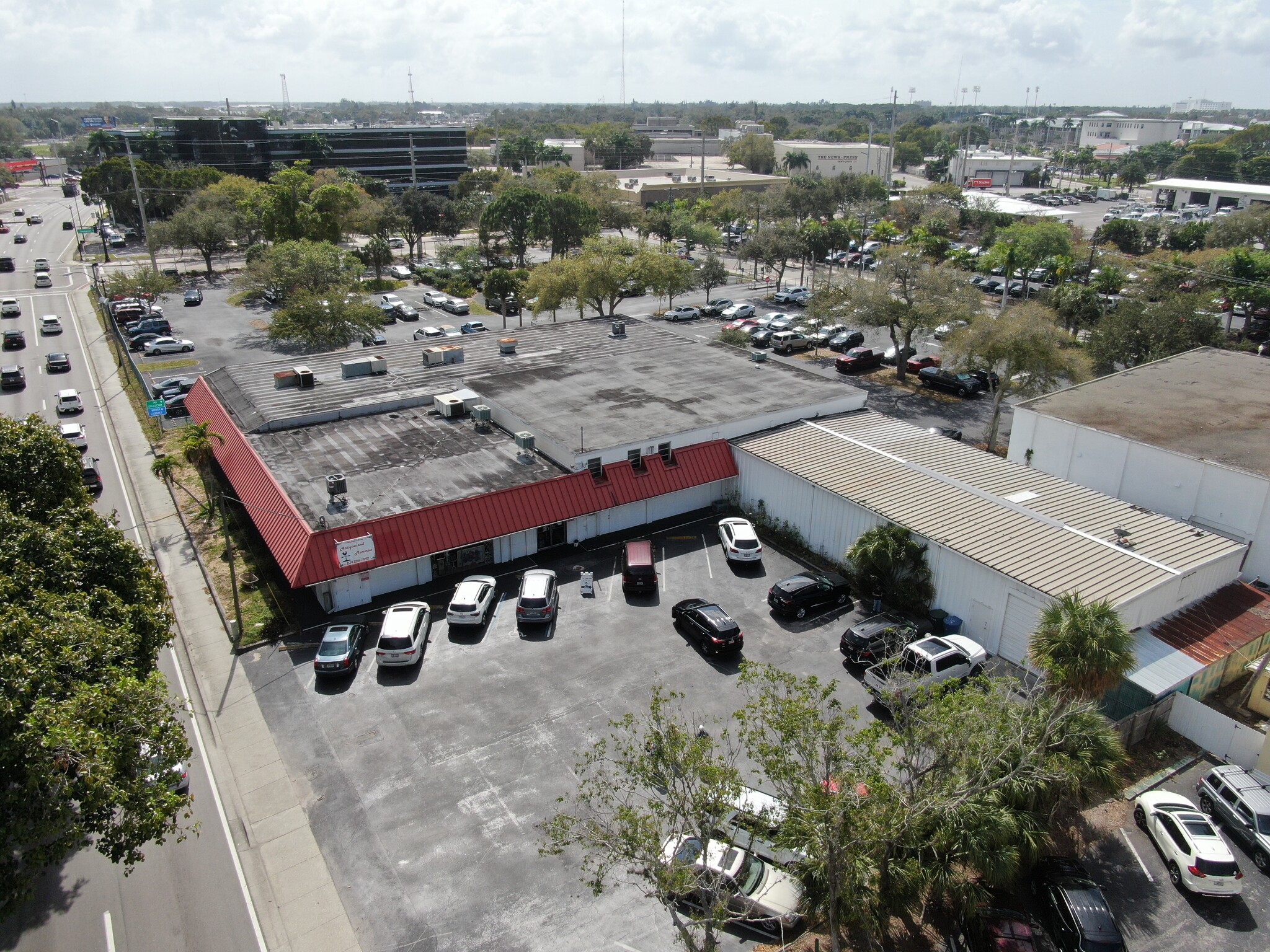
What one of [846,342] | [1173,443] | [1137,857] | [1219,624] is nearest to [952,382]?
[846,342]

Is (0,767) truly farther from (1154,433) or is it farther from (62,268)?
(62,268)

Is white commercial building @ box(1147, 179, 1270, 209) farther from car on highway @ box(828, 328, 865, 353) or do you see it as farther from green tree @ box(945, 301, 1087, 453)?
green tree @ box(945, 301, 1087, 453)

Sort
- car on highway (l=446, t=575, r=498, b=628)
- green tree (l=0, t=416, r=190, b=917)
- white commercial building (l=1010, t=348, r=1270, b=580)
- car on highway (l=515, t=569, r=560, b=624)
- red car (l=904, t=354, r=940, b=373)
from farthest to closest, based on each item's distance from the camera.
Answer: red car (l=904, t=354, r=940, b=373)
white commercial building (l=1010, t=348, r=1270, b=580)
car on highway (l=515, t=569, r=560, b=624)
car on highway (l=446, t=575, r=498, b=628)
green tree (l=0, t=416, r=190, b=917)

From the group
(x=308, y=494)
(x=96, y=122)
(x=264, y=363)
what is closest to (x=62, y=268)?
(x=96, y=122)

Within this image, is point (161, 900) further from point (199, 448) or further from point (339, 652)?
point (199, 448)

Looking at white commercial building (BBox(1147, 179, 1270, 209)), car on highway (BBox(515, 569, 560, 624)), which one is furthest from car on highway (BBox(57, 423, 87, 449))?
white commercial building (BBox(1147, 179, 1270, 209))

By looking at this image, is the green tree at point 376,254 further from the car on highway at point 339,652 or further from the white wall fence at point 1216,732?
the white wall fence at point 1216,732
